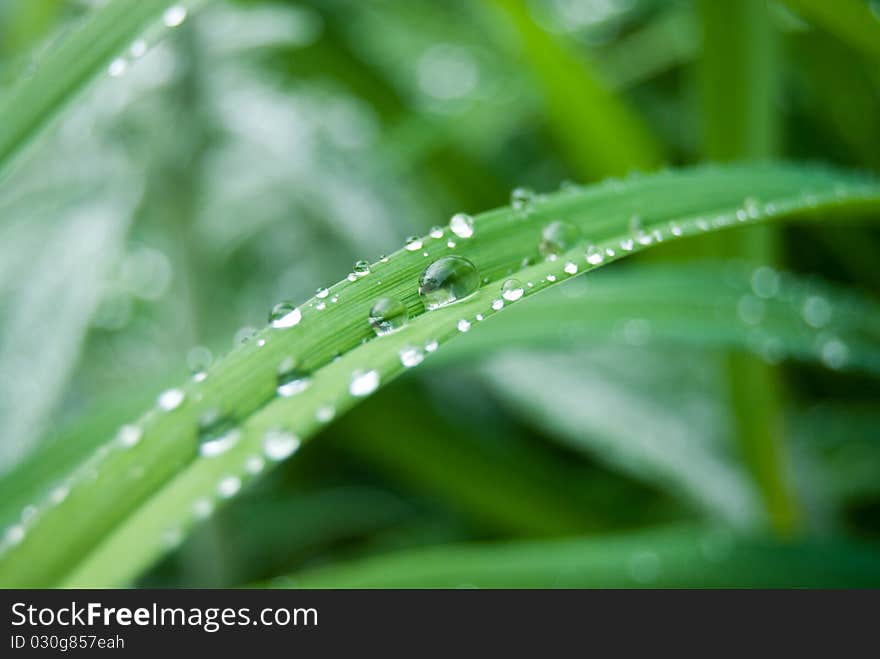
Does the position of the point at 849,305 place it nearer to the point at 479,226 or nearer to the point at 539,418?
the point at 539,418

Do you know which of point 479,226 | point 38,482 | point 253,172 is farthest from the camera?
point 253,172

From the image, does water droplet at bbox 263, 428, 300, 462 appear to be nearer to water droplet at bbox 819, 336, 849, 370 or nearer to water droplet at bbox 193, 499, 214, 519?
water droplet at bbox 193, 499, 214, 519

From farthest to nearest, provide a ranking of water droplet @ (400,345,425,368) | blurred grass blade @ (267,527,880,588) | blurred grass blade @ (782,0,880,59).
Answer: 1. blurred grass blade @ (267,527,880,588)
2. blurred grass blade @ (782,0,880,59)
3. water droplet @ (400,345,425,368)

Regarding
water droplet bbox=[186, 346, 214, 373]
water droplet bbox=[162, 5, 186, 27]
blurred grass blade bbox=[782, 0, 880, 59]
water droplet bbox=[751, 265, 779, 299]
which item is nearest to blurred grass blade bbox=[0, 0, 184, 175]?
water droplet bbox=[162, 5, 186, 27]

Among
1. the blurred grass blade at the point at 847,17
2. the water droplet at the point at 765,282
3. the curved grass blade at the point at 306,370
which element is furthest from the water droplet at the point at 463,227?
the water droplet at the point at 765,282

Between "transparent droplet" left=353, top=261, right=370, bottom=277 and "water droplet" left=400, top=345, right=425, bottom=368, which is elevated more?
"transparent droplet" left=353, top=261, right=370, bottom=277
